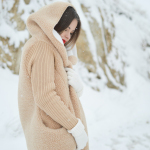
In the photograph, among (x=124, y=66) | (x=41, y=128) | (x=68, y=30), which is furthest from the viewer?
(x=124, y=66)

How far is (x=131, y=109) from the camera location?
393 centimetres

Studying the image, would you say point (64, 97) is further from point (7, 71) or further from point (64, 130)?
point (7, 71)

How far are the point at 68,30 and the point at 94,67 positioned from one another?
121 inches

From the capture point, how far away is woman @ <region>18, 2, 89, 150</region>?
92cm

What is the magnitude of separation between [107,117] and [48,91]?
2.70 meters

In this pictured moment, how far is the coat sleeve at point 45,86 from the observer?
0.91 meters

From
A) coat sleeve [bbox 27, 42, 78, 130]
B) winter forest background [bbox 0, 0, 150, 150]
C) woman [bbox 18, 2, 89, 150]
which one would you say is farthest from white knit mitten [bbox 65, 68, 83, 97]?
winter forest background [bbox 0, 0, 150, 150]

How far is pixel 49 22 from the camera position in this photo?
38.6 inches

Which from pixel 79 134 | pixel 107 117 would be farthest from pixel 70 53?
pixel 107 117

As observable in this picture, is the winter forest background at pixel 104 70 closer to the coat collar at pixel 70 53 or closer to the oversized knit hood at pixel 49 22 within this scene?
the coat collar at pixel 70 53

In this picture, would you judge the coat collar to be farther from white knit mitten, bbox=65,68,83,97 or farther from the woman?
white knit mitten, bbox=65,68,83,97

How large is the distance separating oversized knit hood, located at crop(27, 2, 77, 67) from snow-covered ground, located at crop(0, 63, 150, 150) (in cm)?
163

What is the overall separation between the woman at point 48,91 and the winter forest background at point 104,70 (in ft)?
4.27

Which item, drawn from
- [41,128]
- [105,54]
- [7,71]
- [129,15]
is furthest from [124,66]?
[41,128]
